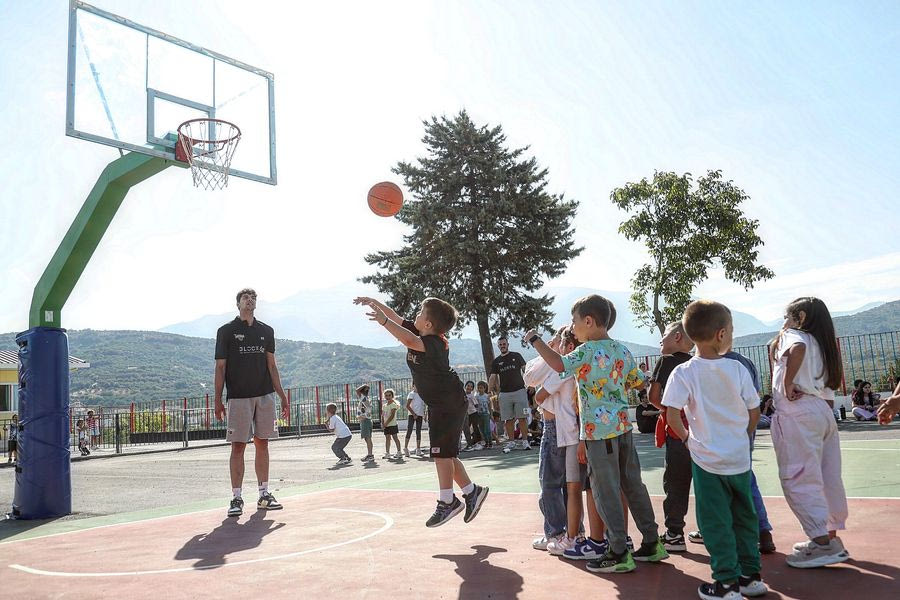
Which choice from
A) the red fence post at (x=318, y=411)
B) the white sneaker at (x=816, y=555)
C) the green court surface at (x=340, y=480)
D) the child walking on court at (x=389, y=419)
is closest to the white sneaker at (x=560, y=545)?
the white sneaker at (x=816, y=555)

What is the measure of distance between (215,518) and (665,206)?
18.0m

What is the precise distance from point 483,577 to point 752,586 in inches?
59.8

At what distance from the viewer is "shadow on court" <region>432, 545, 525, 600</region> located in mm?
3975

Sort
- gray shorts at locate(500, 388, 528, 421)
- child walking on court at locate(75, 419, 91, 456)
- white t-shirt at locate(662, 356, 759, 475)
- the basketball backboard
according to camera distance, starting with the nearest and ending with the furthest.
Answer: white t-shirt at locate(662, 356, 759, 475)
the basketball backboard
gray shorts at locate(500, 388, 528, 421)
child walking on court at locate(75, 419, 91, 456)

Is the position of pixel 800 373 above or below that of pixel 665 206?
below

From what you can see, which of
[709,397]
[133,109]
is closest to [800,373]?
[709,397]

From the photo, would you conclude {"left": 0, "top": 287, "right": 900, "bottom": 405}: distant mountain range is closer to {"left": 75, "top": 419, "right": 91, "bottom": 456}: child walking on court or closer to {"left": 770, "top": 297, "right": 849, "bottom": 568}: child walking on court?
{"left": 75, "top": 419, "right": 91, "bottom": 456}: child walking on court

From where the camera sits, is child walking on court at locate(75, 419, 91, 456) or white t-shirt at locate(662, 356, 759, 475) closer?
white t-shirt at locate(662, 356, 759, 475)

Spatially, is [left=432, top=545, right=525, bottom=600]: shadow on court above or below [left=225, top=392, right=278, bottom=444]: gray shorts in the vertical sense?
below

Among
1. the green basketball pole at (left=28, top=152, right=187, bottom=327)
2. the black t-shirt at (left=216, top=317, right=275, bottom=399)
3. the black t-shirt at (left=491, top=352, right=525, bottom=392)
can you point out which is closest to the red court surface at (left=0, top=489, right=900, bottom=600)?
the black t-shirt at (left=216, top=317, right=275, bottom=399)

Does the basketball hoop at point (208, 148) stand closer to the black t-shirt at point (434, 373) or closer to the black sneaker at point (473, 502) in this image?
the black t-shirt at point (434, 373)

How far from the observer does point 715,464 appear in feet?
12.7

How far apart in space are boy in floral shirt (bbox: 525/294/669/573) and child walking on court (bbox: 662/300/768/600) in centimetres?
47

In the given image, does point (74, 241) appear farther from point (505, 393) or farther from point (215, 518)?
point (505, 393)
